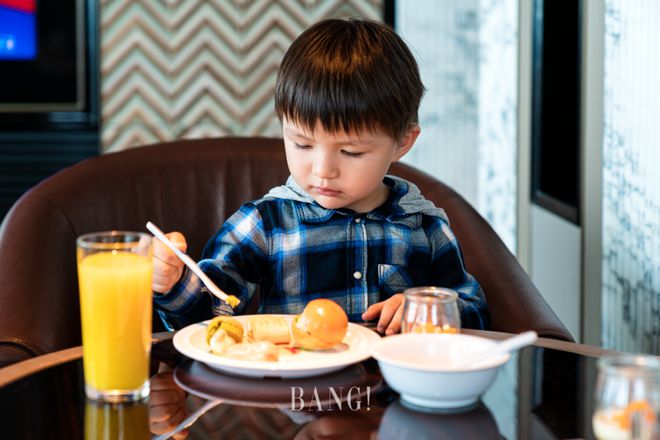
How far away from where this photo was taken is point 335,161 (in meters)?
1.52

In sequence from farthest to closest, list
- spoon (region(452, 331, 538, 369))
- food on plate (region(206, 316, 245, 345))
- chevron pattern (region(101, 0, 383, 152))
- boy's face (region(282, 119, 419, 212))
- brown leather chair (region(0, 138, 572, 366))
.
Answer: chevron pattern (region(101, 0, 383, 152)) → brown leather chair (region(0, 138, 572, 366)) → boy's face (region(282, 119, 419, 212)) → food on plate (region(206, 316, 245, 345)) → spoon (region(452, 331, 538, 369))

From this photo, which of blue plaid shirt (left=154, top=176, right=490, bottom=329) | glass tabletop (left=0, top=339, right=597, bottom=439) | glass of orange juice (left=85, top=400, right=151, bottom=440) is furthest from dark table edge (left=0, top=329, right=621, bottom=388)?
blue plaid shirt (left=154, top=176, right=490, bottom=329)

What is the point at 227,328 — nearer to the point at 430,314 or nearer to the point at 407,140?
the point at 430,314

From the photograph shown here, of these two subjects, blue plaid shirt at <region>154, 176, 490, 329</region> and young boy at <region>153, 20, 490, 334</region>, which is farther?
blue plaid shirt at <region>154, 176, 490, 329</region>

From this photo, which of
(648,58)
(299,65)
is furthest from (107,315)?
(648,58)

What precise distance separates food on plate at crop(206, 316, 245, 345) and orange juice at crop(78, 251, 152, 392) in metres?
0.15

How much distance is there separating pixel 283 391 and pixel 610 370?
430mm

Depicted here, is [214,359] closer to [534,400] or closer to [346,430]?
[346,430]

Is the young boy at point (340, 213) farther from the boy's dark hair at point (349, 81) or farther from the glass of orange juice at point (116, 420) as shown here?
the glass of orange juice at point (116, 420)

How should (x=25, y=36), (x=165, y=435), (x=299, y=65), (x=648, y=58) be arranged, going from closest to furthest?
(x=165, y=435)
(x=299, y=65)
(x=648, y=58)
(x=25, y=36)

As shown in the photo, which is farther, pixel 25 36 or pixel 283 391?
pixel 25 36

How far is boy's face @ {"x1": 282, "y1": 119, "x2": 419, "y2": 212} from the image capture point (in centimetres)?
151

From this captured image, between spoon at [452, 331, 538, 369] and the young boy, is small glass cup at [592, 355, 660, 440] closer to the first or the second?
spoon at [452, 331, 538, 369]

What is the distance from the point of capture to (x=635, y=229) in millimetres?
2252
